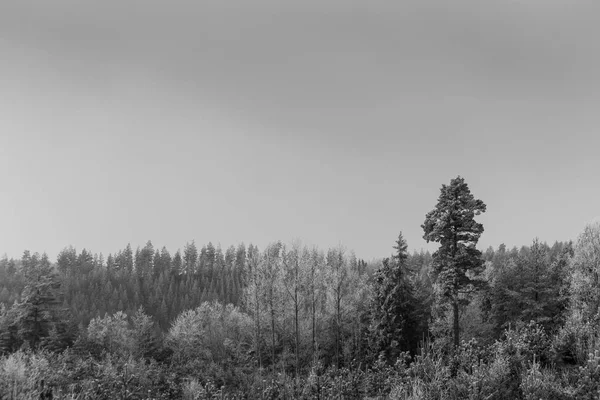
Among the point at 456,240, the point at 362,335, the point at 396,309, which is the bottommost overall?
the point at 362,335

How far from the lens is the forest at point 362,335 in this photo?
15133 mm

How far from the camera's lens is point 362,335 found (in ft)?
158

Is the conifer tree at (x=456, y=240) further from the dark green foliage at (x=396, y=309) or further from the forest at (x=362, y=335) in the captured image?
the dark green foliage at (x=396, y=309)

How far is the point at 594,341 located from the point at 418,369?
21.8 ft

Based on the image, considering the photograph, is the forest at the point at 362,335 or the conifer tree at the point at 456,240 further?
the conifer tree at the point at 456,240

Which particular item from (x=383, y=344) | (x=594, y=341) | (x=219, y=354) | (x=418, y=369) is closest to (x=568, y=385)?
(x=594, y=341)

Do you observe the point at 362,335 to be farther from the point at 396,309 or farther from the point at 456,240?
the point at 456,240

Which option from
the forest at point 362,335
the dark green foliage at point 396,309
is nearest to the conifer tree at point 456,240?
the forest at point 362,335

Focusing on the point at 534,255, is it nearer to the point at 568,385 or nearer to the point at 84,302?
the point at 568,385

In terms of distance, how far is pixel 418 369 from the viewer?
1584 cm

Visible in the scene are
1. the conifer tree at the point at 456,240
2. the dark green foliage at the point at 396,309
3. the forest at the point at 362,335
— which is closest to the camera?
the forest at the point at 362,335

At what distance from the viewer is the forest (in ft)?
49.6

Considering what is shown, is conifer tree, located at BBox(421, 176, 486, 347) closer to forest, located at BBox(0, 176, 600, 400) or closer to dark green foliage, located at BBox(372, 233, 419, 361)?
forest, located at BBox(0, 176, 600, 400)

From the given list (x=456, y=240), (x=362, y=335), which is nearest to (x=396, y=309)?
(x=362, y=335)
